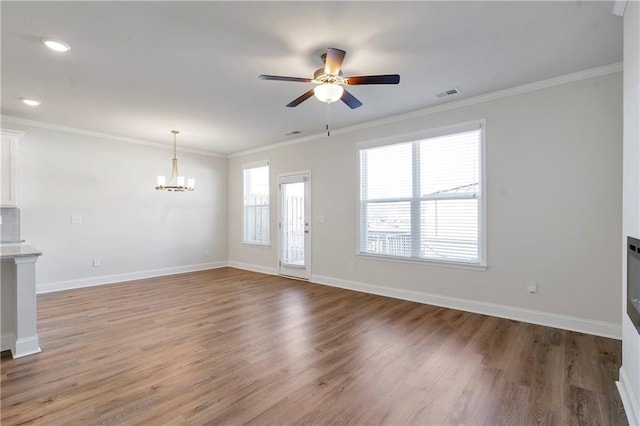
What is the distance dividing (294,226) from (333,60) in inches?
159

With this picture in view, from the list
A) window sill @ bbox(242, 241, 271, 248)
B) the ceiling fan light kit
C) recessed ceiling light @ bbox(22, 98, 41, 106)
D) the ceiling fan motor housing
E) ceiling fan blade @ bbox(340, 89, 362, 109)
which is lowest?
window sill @ bbox(242, 241, 271, 248)

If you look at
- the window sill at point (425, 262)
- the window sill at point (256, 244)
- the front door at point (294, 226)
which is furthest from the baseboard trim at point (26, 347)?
the window sill at point (256, 244)

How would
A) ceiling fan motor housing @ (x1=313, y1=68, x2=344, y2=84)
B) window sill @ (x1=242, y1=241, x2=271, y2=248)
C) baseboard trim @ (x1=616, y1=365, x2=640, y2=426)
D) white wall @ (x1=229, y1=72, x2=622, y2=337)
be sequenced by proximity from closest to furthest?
baseboard trim @ (x1=616, y1=365, x2=640, y2=426) < ceiling fan motor housing @ (x1=313, y1=68, x2=344, y2=84) < white wall @ (x1=229, y1=72, x2=622, y2=337) < window sill @ (x1=242, y1=241, x2=271, y2=248)

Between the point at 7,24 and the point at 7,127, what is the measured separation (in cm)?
322

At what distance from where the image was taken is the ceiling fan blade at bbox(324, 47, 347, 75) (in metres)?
2.36

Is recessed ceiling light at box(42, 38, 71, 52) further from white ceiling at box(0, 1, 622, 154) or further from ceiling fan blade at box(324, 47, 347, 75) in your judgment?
ceiling fan blade at box(324, 47, 347, 75)

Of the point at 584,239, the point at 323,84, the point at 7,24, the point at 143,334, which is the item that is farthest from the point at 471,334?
the point at 7,24

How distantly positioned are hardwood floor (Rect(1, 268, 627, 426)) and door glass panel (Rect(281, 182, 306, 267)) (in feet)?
6.71

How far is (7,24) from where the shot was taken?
2.39 m

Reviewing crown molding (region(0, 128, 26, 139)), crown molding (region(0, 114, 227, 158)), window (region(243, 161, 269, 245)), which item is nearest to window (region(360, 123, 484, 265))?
window (region(243, 161, 269, 245))

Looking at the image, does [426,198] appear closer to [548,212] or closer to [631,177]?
[548,212]

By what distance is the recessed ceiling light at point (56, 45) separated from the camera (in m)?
2.60

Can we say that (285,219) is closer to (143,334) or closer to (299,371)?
(143,334)

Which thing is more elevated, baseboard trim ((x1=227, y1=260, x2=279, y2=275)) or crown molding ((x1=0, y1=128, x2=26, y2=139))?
crown molding ((x1=0, y1=128, x2=26, y2=139))
